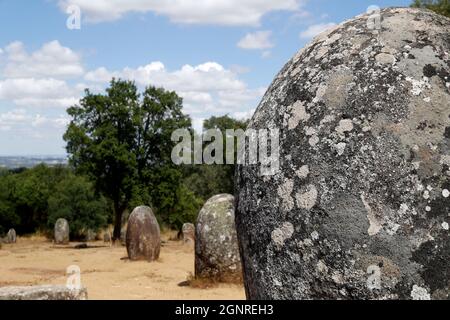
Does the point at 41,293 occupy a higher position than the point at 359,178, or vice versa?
the point at 359,178

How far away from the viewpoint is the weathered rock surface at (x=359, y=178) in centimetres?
255

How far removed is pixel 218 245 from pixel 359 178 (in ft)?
40.8

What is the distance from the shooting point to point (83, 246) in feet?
103

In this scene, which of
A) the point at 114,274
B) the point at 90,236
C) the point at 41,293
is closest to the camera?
the point at 41,293

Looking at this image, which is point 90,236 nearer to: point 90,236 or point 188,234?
point 90,236

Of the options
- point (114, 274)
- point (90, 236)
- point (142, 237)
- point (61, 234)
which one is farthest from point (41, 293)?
point (90, 236)

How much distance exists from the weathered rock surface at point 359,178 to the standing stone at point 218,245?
1180 centimetres

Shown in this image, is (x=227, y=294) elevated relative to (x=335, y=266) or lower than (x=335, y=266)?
lower

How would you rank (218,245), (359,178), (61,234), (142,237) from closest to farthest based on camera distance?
(359,178)
(218,245)
(142,237)
(61,234)

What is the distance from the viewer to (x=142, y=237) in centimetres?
2067

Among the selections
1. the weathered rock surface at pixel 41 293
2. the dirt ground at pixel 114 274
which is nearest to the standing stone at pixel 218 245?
the dirt ground at pixel 114 274

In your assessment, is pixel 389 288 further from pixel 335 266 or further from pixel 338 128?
pixel 338 128
